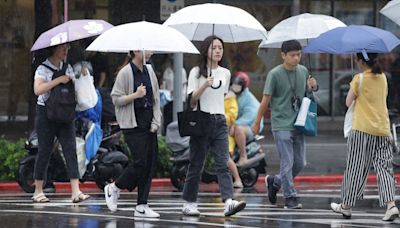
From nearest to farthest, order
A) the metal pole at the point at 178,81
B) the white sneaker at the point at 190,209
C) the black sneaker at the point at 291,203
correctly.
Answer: the white sneaker at the point at 190,209
the black sneaker at the point at 291,203
the metal pole at the point at 178,81

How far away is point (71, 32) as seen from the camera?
12.5 meters

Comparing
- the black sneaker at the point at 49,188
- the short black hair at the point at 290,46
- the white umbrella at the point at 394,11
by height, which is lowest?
the black sneaker at the point at 49,188

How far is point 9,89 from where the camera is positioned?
23891 millimetres

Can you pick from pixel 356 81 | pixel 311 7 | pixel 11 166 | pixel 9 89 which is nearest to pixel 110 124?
pixel 11 166

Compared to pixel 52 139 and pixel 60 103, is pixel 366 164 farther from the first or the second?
pixel 52 139

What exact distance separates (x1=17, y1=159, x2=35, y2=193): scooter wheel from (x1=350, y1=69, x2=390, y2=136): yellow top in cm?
496

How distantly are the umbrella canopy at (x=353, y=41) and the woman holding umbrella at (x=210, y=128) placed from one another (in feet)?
3.55

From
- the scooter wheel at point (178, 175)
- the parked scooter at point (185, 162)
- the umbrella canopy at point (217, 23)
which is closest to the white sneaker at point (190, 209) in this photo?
the umbrella canopy at point (217, 23)

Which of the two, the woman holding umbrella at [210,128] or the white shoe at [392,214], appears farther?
the woman holding umbrella at [210,128]

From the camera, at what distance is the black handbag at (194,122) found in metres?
11.5

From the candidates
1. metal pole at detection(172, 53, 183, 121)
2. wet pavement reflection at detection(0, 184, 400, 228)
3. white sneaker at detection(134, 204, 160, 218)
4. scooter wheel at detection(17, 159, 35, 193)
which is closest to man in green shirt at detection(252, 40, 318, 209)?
wet pavement reflection at detection(0, 184, 400, 228)

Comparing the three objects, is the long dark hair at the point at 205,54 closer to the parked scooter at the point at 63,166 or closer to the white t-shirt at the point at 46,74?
the white t-shirt at the point at 46,74

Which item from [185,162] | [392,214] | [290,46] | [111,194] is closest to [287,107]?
[290,46]

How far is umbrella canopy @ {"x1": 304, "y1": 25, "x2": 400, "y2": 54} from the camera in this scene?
1155 cm
